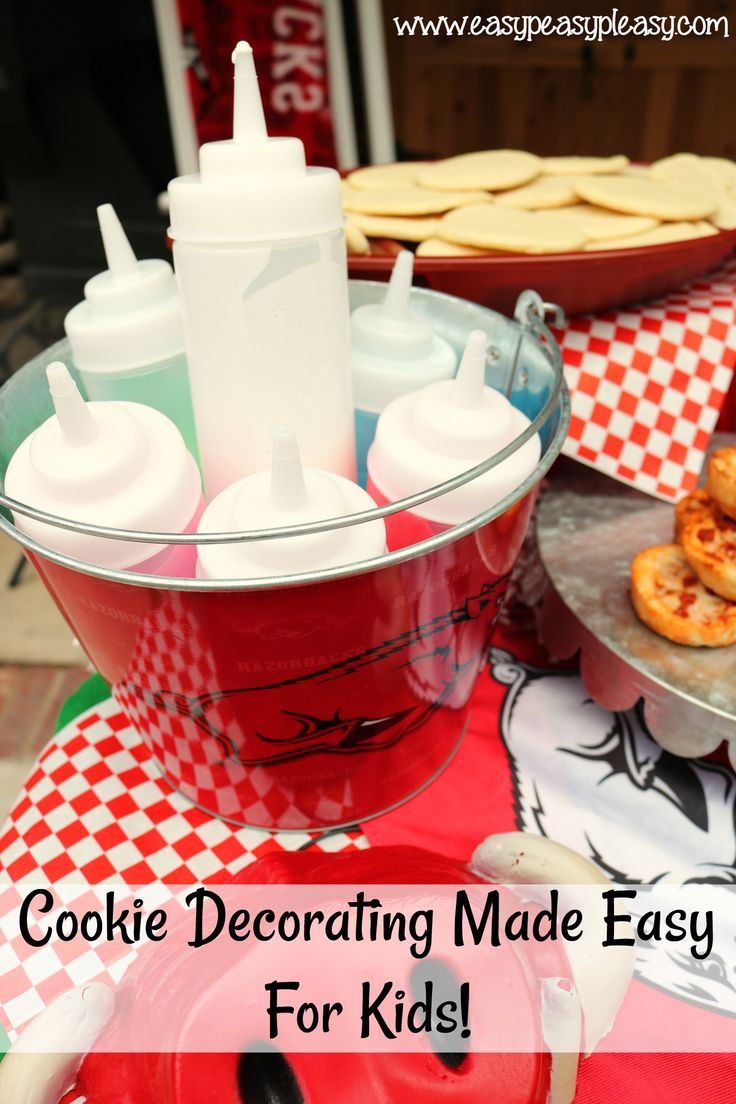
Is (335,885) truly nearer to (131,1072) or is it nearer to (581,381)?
(131,1072)

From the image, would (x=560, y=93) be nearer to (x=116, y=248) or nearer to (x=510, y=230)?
(x=510, y=230)

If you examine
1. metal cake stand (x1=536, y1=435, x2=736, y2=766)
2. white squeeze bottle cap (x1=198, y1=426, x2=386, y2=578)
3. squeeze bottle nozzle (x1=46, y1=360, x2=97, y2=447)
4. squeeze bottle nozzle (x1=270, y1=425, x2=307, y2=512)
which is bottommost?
metal cake stand (x1=536, y1=435, x2=736, y2=766)

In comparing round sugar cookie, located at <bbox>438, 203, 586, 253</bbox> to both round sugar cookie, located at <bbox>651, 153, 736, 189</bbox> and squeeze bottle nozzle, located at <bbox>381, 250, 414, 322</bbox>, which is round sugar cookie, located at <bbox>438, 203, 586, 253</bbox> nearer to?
squeeze bottle nozzle, located at <bbox>381, 250, 414, 322</bbox>

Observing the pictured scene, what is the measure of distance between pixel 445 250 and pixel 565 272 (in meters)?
0.10

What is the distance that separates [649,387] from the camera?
0.72 m

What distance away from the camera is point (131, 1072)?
1.29 ft

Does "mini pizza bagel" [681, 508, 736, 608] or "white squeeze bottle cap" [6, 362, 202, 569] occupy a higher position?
"white squeeze bottle cap" [6, 362, 202, 569]

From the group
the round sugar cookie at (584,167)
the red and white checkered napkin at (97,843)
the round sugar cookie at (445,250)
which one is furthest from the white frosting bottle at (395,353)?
the round sugar cookie at (584,167)

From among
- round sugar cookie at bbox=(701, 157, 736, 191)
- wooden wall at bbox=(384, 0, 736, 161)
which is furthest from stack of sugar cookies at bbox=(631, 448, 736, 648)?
wooden wall at bbox=(384, 0, 736, 161)

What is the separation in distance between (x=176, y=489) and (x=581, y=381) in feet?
1.42

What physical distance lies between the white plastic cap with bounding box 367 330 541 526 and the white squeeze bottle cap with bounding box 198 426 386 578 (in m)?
0.04

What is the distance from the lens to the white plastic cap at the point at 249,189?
0.40 meters

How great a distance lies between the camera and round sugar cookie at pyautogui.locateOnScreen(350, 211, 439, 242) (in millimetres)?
696

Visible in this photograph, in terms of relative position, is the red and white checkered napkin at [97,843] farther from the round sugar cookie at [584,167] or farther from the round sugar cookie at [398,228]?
the round sugar cookie at [584,167]
